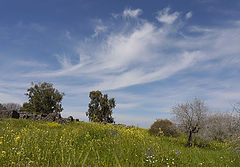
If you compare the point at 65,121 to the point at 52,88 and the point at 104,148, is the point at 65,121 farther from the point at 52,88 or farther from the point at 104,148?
the point at 104,148

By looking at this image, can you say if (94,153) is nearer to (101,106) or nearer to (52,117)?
(52,117)

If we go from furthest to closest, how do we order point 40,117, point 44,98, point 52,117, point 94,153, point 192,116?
point 44,98, point 40,117, point 52,117, point 192,116, point 94,153

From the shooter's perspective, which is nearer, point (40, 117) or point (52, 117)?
point (52, 117)

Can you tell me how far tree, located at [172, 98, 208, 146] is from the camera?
1374 centimetres

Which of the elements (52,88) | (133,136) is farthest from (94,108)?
(133,136)

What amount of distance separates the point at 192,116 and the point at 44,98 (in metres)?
25.4

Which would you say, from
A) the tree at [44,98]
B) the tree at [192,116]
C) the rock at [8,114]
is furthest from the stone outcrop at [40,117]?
the tree at [192,116]

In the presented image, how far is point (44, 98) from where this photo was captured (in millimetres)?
31719

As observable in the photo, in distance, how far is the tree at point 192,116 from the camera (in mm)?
13742

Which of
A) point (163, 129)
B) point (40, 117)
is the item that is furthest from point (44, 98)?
point (163, 129)

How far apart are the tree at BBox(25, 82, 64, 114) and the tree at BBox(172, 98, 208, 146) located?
2303 centimetres

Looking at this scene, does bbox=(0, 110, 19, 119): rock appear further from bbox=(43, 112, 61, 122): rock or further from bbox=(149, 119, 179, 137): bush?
bbox=(149, 119, 179, 137): bush

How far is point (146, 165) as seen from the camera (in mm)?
5070

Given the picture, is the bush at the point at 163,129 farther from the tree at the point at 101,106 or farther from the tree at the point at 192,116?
the tree at the point at 101,106
